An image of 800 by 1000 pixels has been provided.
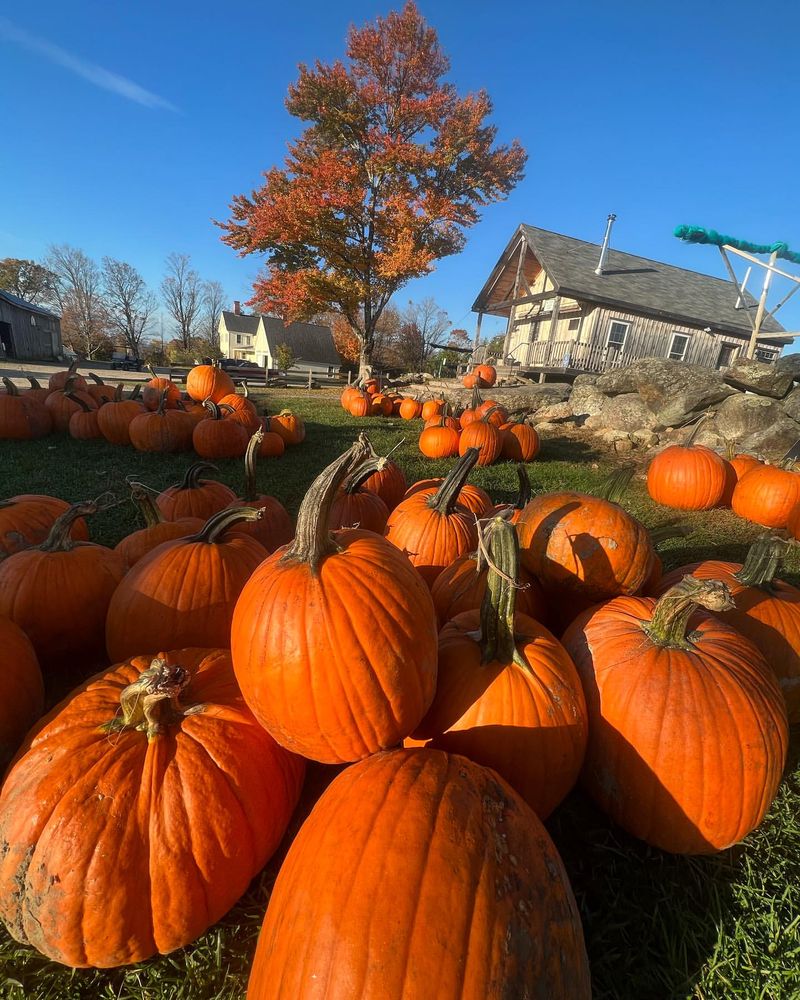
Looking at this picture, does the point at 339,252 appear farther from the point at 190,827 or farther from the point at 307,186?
the point at 190,827

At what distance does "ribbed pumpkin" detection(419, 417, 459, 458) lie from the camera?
7.69 metres

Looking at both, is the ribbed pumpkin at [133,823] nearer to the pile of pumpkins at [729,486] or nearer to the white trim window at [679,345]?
the pile of pumpkins at [729,486]

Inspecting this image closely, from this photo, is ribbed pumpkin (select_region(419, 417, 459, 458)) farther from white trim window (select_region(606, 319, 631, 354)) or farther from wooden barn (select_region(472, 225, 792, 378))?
white trim window (select_region(606, 319, 631, 354))

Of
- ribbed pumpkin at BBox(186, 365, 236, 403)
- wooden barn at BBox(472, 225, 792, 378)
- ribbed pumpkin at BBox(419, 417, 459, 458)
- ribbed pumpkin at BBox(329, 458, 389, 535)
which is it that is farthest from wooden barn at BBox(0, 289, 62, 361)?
ribbed pumpkin at BBox(329, 458, 389, 535)

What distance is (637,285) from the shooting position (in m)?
21.5

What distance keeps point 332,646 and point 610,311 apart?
22197 millimetres

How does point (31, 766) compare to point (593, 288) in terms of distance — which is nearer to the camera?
point (31, 766)

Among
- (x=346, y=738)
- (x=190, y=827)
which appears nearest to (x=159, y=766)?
(x=190, y=827)

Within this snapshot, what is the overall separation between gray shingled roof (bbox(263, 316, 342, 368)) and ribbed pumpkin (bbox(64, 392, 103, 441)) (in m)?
50.7

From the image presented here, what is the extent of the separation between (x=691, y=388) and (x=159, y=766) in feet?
37.7

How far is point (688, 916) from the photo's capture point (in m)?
1.47

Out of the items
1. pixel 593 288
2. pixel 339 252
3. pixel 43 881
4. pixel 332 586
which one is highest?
pixel 339 252

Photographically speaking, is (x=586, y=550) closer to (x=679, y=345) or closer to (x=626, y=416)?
(x=626, y=416)

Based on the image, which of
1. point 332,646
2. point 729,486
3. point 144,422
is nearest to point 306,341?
point 144,422
